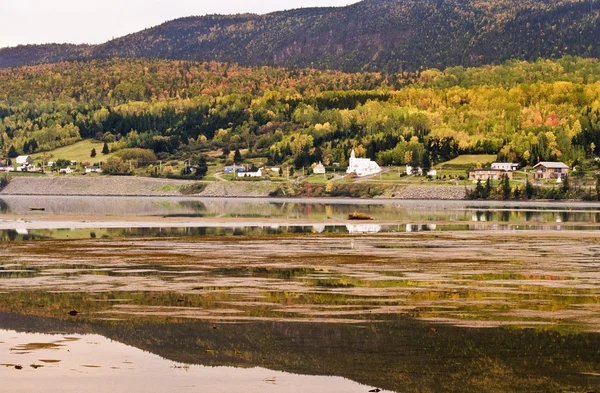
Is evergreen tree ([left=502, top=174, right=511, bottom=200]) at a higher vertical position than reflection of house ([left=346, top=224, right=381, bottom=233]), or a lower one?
lower

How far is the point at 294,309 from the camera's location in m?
27.9

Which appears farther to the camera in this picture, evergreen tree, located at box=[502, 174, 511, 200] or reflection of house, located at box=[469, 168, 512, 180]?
reflection of house, located at box=[469, 168, 512, 180]

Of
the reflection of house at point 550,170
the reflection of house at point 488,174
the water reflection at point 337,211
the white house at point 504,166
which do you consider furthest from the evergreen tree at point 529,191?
the water reflection at point 337,211

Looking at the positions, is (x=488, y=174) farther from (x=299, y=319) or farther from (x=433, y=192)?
(x=299, y=319)

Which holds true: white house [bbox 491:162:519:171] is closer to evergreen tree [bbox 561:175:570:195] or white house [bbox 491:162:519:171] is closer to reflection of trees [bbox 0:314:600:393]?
evergreen tree [bbox 561:175:570:195]

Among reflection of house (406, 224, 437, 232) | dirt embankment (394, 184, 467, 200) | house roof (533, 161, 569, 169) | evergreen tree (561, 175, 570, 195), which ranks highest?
reflection of house (406, 224, 437, 232)

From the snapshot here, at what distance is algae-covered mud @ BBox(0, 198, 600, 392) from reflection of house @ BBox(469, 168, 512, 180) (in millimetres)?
134873

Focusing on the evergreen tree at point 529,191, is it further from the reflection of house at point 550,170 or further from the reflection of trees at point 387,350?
the reflection of trees at point 387,350

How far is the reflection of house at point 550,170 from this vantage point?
186000 mm

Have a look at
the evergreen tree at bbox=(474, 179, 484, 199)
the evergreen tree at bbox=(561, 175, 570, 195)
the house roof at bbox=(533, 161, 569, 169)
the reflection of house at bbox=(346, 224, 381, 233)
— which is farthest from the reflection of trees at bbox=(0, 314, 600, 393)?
the house roof at bbox=(533, 161, 569, 169)

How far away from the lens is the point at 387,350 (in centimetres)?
2180

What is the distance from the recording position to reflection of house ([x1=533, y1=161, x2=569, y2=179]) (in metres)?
186

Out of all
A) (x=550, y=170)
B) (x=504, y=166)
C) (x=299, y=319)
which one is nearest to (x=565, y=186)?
(x=550, y=170)

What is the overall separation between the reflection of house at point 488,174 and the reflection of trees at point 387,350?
160 meters
